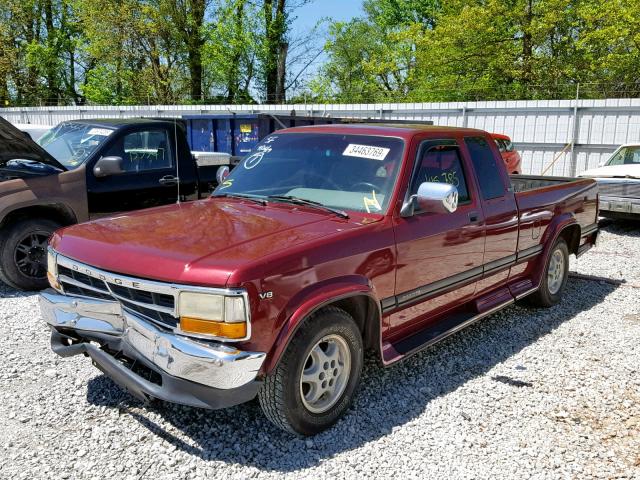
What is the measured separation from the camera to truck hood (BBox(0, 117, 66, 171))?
19.4ft

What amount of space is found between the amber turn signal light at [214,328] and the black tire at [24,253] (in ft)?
12.7

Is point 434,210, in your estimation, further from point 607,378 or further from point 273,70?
point 273,70

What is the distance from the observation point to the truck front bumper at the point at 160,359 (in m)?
2.72

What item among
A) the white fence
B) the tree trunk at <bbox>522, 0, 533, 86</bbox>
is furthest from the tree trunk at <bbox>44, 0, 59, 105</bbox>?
the tree trunk at <bbox>522, 0, 533, 86</bbox>

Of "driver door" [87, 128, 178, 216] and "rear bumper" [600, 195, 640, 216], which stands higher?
"driver door" [87, 128, 178, 216]

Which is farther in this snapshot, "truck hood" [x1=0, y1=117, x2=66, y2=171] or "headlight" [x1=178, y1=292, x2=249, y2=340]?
"truck hood" [x1=0, y1=117, x2=66, y2=171]

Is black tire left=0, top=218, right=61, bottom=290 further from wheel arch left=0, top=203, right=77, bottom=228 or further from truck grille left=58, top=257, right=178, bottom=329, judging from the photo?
truck grille left=58, top=257, right=178, bottom=329

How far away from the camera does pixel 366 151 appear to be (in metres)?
4.02

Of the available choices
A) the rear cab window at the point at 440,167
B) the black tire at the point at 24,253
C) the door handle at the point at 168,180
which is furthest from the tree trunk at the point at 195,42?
the rear cab window at the point at 440,167

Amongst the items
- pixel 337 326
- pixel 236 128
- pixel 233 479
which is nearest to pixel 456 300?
pixel 337 326

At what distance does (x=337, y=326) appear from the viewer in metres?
3.22

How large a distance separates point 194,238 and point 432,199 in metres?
1.54

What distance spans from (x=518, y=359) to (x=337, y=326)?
6.78ft

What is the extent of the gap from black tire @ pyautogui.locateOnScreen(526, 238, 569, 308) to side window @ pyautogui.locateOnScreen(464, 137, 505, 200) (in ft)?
4.16
